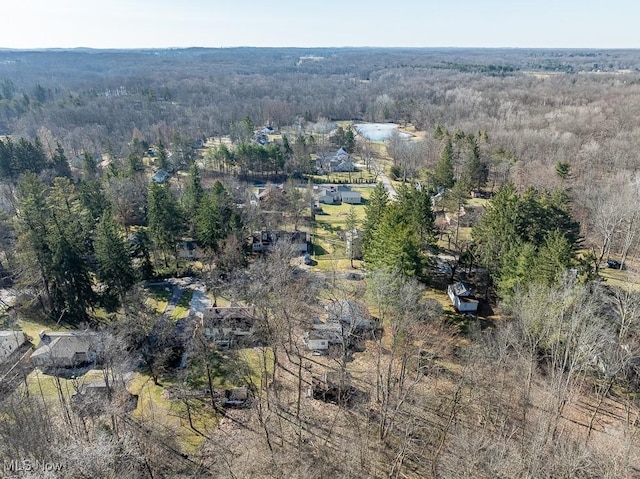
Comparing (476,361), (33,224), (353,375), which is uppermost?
(33,224)

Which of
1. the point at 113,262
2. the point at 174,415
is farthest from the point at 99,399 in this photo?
the point at 113,262

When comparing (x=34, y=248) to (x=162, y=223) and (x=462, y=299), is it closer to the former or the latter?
(x=162, y=223)

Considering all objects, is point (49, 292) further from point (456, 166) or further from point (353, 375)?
point (456, 166)

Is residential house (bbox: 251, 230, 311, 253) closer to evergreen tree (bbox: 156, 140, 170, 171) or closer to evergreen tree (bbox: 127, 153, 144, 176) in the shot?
evergreen tree (bbox: 127, 153, 144, 176)

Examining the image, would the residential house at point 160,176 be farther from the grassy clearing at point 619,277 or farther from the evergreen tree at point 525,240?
the grassy clearing at point 619,277

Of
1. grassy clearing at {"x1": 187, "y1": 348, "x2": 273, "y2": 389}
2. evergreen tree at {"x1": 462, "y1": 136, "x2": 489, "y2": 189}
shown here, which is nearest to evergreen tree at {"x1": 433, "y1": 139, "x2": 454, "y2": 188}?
evergreen tree at {"x1": 462, "y1": 136, "x2": 489, "y2": 189}

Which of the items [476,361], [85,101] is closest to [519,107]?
[476,361]
